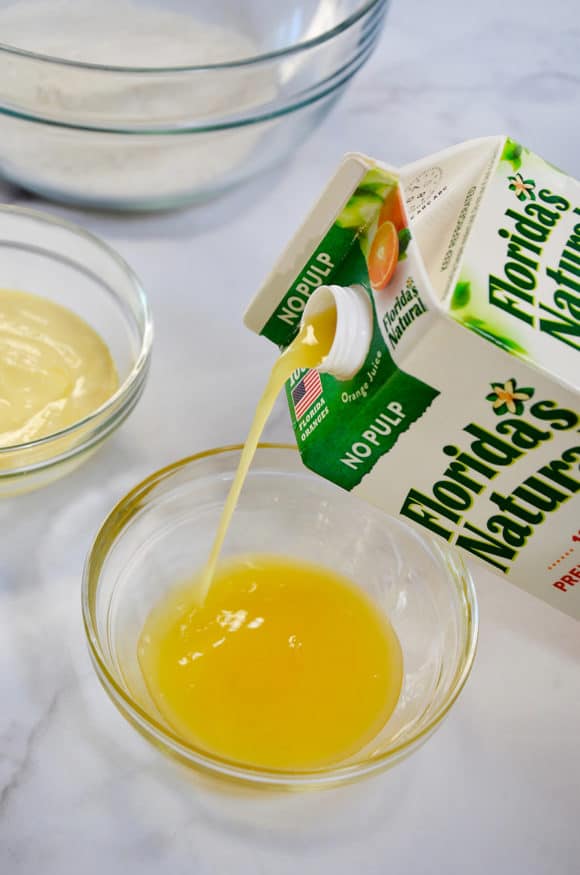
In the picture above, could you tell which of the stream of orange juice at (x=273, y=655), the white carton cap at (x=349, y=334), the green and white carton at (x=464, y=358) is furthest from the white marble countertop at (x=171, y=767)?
the white carton cap at (x=349, y=334)

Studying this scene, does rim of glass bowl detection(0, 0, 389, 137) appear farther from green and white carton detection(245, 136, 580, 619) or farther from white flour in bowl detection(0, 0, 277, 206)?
green and white carton detection(245, 136, 580, 619)

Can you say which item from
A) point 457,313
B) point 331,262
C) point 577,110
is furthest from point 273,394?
point 577,110

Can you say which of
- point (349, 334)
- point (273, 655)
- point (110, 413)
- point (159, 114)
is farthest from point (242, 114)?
point (273, 655)

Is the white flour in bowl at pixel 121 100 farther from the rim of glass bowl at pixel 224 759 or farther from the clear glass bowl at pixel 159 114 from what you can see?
the rim of glass bowl at pixel 224 759

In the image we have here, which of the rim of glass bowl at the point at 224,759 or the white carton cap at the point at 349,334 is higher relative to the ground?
the white carton cap at the point at 349,334

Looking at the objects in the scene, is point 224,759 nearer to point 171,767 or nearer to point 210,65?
point 171,767

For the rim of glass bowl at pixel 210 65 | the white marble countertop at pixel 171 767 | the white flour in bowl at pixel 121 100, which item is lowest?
the white marble countertop at pixel 171 767
